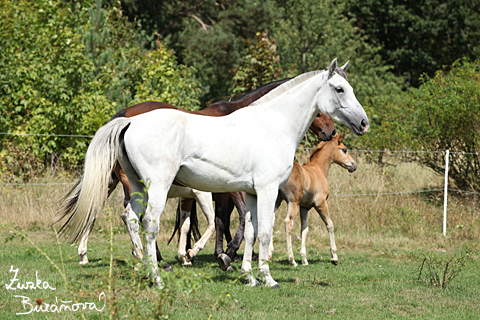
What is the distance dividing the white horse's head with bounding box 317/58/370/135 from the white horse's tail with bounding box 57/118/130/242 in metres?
2.25

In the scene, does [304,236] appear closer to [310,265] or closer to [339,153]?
[310,265]

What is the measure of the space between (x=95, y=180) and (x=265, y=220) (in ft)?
6.05

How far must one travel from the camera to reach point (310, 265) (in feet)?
25.2

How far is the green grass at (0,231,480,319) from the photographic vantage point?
11.9 feet

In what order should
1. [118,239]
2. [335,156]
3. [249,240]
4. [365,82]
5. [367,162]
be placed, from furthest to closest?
[365,82]
[367,162]
[118,239]
[335,156]
[249,240]

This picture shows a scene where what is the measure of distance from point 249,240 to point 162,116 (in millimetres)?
1733

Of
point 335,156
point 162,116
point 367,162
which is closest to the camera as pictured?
point 162,116

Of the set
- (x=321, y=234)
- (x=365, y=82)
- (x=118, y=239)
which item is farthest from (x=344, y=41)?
(x=118, y=239)

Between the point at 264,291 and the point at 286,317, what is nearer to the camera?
the point at 286,317

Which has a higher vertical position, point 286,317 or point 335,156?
point 335,156

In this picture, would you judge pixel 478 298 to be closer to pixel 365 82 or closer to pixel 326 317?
pixel 326 317

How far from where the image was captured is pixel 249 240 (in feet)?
19.5

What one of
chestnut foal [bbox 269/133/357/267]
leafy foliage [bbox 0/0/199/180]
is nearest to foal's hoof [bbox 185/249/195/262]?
chestnut foal [bbox 269/133/357/267]

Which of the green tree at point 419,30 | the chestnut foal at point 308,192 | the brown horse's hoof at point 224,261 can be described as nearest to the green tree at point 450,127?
the chestnut foal at point 308,192
